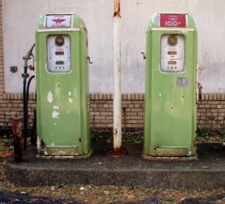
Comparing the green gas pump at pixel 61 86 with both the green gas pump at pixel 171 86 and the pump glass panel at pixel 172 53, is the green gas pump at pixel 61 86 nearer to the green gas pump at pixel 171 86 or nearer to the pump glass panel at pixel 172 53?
the green gas pump at pixel 171 86

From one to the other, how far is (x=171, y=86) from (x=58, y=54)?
4.70 ft

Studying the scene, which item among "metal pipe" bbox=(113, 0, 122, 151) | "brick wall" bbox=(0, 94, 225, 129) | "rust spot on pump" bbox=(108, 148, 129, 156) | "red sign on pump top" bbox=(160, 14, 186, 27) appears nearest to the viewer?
"red sign on pump top" bbox=(160, 14, 186, 27)

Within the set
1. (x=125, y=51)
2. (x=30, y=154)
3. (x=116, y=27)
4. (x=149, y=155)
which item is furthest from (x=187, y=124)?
(x=125, y=51)

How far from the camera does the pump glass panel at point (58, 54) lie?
5.32m

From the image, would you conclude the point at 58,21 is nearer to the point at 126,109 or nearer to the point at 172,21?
the point at 172,21

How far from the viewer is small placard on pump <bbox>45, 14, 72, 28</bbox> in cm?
526

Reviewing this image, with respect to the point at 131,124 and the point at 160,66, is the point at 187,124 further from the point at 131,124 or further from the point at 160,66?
the point at 131,124

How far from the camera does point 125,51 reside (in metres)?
7.55

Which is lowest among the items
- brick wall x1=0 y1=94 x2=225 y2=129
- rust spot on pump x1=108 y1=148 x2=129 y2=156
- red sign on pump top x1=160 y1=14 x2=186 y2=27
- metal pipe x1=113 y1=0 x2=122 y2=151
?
rust spot on pump x1=108 y1=148 x2=129 y2=156

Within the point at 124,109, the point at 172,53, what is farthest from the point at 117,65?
the point at 124,109

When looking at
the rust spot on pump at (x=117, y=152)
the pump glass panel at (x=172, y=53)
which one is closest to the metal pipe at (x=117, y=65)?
the rust spot on pump at (x=117, y=152)

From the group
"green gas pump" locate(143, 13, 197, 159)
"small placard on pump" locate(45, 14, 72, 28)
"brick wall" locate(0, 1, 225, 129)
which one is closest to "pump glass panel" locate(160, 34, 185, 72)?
"green gas pump" locate(143, 13, 197, 159)

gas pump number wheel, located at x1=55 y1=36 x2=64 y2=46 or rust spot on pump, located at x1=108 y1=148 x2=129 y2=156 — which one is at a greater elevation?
gas pump number wheel, located at x1=55 y1=36 x2=64 y2=46

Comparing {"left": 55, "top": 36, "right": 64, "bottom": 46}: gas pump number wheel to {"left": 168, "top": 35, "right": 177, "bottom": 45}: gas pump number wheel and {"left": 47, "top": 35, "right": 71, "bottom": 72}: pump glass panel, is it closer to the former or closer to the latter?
{"left": 47, "top": 35, "right": 71, "bottom": 72}: pump glass panel
